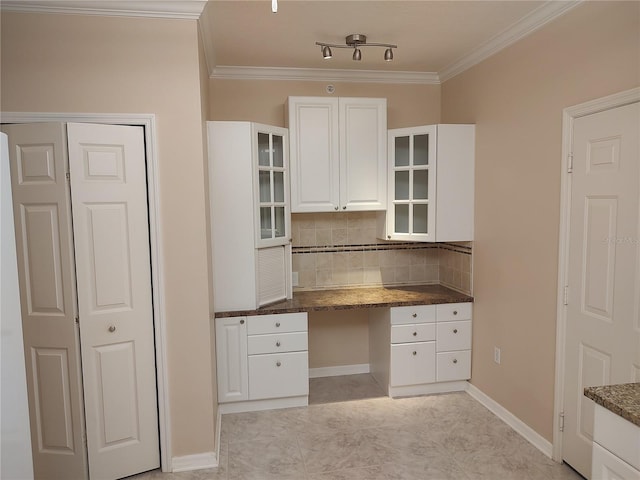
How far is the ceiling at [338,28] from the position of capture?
2465mm

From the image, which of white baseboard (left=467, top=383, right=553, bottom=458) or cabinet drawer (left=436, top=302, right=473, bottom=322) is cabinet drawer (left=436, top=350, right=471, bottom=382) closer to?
Result: white baseboard (left=467, top=383, right=553, bottom=458)

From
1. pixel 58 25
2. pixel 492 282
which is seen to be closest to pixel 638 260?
pixel 492 282

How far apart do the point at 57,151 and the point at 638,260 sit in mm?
2924

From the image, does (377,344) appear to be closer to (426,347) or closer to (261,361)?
(426,347)

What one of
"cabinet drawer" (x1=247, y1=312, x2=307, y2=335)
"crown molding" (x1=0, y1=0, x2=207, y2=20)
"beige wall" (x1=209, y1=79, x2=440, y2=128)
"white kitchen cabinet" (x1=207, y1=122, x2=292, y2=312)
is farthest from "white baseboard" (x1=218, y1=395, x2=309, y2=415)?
"crown molding" (x1=0, y1=0, x2=207, y2=20)

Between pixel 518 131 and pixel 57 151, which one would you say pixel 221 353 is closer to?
pixel 57 151

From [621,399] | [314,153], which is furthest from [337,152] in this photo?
[621,399]

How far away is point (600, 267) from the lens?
7.79ft

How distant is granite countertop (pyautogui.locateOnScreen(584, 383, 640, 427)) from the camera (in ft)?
4.92

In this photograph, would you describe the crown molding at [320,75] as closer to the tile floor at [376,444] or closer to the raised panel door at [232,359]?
the raised panel door at [232,359]

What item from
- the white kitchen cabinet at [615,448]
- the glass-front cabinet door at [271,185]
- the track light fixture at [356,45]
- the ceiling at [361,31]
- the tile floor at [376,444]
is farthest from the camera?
the glass-front cabinet door at [271,185]

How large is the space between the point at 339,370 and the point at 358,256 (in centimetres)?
105

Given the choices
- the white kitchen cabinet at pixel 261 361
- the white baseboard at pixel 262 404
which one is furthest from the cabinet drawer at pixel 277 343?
the white baseboard at pixel 262 404

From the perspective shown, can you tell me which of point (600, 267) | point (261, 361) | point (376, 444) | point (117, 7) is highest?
point (117, 7)
